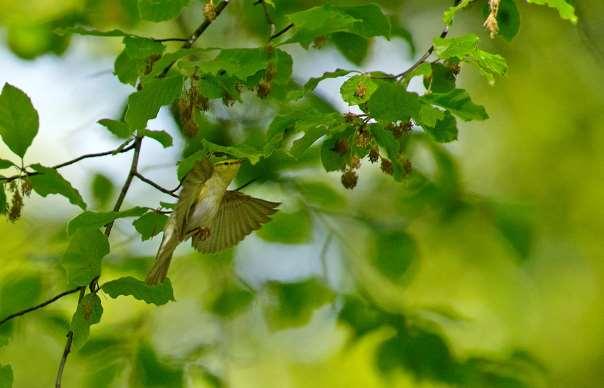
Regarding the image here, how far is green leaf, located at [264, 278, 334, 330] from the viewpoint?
1100 millimetres

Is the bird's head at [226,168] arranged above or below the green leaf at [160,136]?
above

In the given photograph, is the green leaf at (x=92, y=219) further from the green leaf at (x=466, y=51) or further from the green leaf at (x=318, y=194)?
the green leaf at (x=318, y=194)

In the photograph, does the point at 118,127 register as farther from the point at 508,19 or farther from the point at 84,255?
the point at 508,19

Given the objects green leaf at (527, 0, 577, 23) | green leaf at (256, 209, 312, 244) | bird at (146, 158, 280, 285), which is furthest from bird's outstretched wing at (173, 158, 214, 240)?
green leaf at (256, 209, 312, 244)

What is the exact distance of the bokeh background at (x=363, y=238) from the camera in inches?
42.3

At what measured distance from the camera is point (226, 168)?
0.67m

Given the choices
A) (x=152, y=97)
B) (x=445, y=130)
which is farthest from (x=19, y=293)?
(x=445, y=130)

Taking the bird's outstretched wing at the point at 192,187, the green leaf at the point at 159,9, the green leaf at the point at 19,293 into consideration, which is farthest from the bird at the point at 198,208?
the green leaf at the point at 19,293

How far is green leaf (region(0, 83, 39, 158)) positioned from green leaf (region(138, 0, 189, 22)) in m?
0.14

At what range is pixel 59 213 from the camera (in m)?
1.23

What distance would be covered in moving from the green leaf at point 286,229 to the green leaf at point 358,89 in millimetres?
413

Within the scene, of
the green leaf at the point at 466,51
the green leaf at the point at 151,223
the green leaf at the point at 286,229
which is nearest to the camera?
the green leaf at the point at 466,51

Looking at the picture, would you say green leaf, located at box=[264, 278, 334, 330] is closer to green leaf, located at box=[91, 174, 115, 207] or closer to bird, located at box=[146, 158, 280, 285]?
green leaf, located at box=[91, 174, 115, 207]

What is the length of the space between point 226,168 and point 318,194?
43 centimetres
